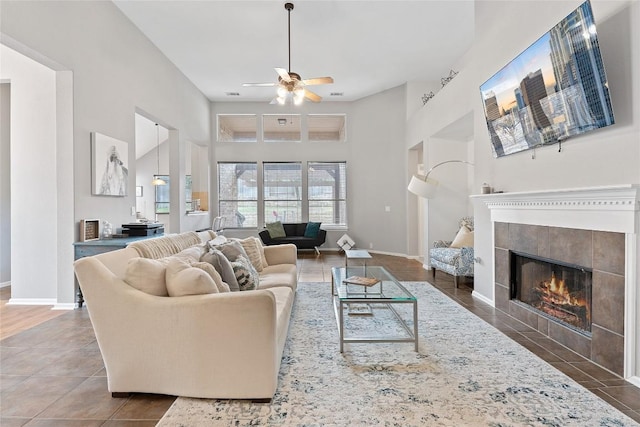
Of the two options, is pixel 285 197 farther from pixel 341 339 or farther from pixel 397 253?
pixel 341 339

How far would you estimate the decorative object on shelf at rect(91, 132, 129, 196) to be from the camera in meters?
4.14

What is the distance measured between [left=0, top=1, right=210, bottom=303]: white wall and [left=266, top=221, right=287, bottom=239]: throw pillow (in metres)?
3.62

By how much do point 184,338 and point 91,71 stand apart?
12.4 feet

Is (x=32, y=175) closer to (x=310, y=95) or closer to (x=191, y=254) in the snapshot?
(x=191, y=254)

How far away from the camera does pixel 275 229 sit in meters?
8.38

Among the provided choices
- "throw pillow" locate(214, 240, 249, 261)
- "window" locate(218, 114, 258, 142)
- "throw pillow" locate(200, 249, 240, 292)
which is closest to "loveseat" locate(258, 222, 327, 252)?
"window" locate(218, 114, 258, 142)

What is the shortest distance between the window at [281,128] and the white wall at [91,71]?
3.42 m

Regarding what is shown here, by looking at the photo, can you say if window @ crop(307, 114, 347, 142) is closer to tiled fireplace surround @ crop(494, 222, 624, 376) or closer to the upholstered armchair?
the upholstered armchair

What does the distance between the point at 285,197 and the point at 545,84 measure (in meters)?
6.84

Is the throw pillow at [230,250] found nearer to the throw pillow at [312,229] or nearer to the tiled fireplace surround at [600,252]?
the tiled fireplace surround at [600,252]

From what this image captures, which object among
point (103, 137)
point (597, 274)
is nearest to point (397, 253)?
point (597, 274)

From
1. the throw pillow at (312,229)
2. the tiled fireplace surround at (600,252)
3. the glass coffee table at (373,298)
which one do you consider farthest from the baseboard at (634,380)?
the throw pillow at (312,229)

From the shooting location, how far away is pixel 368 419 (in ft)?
5.93

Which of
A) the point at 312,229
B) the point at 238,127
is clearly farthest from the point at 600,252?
the point at 238,127
